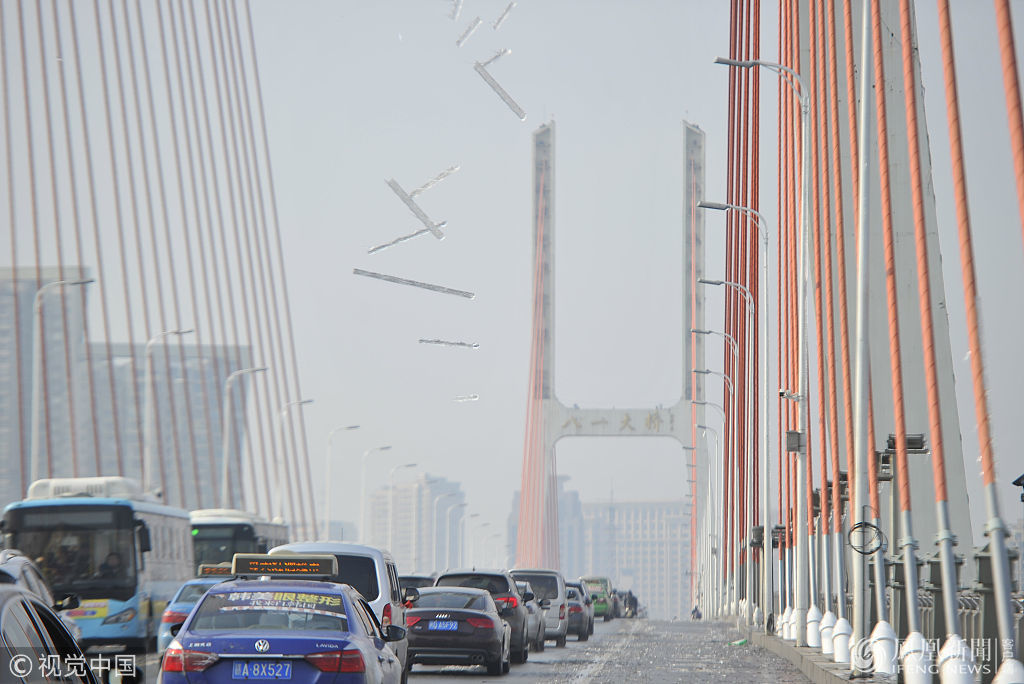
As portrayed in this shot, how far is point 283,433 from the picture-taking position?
52906mm

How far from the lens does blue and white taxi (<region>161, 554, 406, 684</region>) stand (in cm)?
1033

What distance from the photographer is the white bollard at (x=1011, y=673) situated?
9.26m

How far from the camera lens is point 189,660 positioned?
10352mm

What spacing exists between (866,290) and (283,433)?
36.5 m

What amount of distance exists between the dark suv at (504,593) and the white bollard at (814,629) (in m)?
4.07

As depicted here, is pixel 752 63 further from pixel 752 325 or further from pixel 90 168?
pixel 90 168

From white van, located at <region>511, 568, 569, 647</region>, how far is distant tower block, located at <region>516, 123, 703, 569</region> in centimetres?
4689

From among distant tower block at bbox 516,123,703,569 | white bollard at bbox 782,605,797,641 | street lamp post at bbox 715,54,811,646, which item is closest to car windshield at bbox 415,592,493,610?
street lamp post at bbox 715,54,811,646

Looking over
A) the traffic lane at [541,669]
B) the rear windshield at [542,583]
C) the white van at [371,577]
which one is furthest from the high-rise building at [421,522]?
the white van at [371,577]

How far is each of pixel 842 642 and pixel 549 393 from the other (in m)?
60.5

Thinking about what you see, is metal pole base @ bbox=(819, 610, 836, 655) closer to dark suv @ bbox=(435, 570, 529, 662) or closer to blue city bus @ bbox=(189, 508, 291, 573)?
dark suv @ bbox=(435, 570, 529, 662)

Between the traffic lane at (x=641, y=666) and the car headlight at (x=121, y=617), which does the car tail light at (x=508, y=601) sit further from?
the car headlight at (x=121, y=617)

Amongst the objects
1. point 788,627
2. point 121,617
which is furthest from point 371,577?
point 788,627

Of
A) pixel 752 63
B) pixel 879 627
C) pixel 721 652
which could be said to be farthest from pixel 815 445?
pixel 879 627
